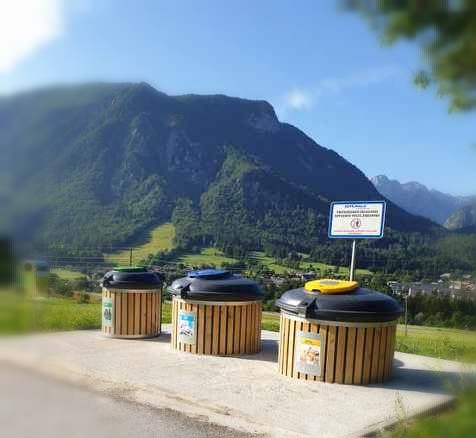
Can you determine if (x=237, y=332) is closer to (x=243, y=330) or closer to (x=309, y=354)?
(x=243, y=330)

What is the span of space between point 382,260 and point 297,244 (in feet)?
36.5

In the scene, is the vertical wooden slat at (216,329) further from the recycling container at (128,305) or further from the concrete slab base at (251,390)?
the recycling container at (128,305)

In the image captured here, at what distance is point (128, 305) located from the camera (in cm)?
888

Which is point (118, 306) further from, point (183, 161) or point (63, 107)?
point (183, 161)

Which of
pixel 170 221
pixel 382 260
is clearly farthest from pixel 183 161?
pixel 382 260

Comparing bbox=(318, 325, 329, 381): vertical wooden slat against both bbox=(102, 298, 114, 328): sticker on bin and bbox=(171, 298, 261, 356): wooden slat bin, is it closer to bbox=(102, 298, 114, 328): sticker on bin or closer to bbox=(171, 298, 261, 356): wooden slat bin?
bbox=(171, 298, 261, 356): wooden slat bin

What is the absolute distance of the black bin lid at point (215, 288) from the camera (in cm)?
759

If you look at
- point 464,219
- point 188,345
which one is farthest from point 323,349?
point 464,219

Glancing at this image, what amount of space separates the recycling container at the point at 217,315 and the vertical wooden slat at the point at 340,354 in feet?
6.23

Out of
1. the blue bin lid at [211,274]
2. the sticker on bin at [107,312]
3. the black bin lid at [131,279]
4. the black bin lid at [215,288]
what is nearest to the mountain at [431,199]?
the black bin lid at [215,288]

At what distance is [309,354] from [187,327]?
7.13 feet

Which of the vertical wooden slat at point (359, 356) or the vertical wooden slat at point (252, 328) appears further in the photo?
the vertical wooden slat at point (252, 328)

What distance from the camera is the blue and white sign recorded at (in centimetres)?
731

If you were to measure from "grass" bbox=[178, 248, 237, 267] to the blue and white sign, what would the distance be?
68.9 feet
